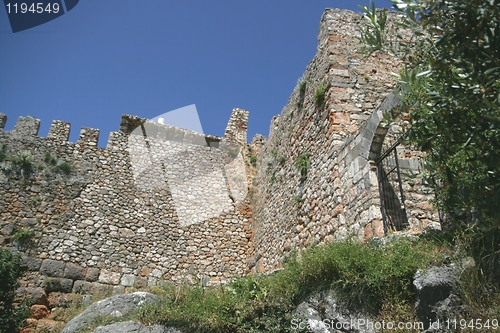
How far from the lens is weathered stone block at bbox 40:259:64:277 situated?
10039mm

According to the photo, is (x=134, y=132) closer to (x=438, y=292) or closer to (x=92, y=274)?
(x=92, y=274)

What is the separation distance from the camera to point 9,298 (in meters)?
8.84

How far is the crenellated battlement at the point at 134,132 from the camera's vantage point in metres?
Result: 12.2

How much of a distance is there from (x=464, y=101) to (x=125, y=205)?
9.63 metres

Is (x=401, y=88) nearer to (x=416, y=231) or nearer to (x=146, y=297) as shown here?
(x=416, y=231)

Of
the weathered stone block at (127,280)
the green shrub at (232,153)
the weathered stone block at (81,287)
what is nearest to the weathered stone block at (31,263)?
the weathered stone block at (81,287)

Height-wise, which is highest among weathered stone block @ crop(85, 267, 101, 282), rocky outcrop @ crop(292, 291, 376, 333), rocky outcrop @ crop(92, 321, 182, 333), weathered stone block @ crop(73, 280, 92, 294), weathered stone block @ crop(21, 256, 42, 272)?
weathered stone block @ crop(21, 256, 42, 272)

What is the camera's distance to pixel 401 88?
19.3 ft

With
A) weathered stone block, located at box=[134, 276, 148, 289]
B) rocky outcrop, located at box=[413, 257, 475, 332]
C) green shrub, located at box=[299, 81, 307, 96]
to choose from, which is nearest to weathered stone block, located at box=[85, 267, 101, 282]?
weathered stone block, located at box=[134, 276, 148, 289]

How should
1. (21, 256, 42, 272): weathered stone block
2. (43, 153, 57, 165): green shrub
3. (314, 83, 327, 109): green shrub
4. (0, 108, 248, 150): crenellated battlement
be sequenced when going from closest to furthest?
(314, 83, 327, 109): green shrub < (21, 256, 42, 272): weathered stone block < (43, 153, 57, 165): green shrub < (0, 108, 248, 150): crenellated battlement

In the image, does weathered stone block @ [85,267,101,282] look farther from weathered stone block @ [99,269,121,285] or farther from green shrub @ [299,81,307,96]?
green shrub @ [299,81,307,96]

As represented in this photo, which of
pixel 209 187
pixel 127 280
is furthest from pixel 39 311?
pixel 209 187

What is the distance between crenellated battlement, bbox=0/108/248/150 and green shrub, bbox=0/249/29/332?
13.3ft

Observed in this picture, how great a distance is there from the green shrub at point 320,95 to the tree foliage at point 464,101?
4.08m
